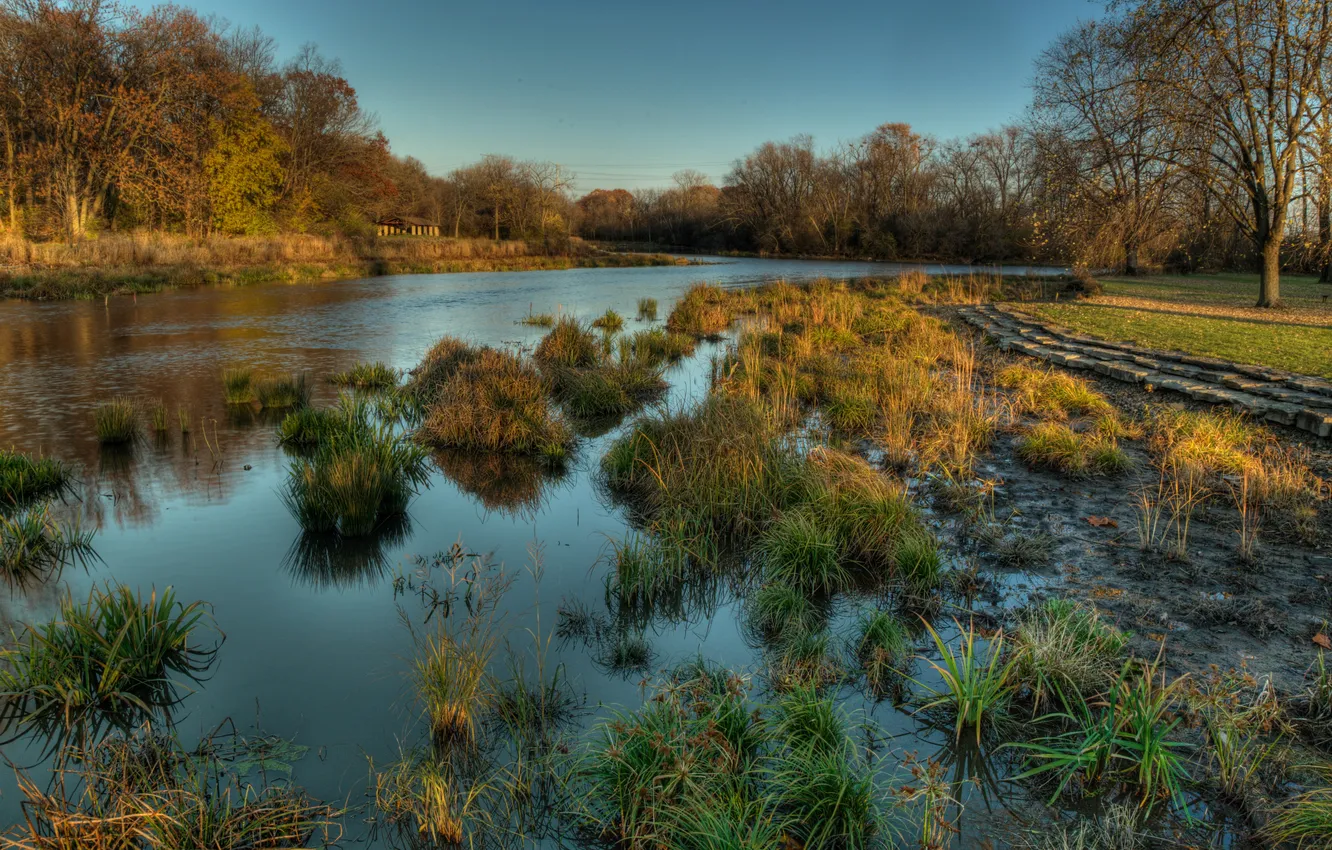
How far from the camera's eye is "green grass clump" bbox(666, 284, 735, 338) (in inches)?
715

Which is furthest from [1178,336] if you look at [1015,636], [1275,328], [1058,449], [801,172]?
[801,172]

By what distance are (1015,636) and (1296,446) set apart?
5.03m

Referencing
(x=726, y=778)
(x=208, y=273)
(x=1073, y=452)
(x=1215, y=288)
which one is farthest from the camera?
(x=208, y=273)

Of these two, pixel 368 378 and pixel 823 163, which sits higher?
pixel 823 163

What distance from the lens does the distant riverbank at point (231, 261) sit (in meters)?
22.9

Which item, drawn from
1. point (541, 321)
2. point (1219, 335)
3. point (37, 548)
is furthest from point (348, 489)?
point (1219, 335)

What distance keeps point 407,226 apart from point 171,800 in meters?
67.8

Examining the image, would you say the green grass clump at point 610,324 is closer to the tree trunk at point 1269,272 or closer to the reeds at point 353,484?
the reeds at point 353,484

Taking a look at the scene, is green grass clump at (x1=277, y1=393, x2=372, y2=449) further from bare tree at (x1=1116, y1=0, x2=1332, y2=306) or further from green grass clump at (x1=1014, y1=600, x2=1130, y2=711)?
bare tree at (x1=1116, y1=0, x2=1332, y2=306)

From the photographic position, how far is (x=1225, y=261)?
31.1 meters

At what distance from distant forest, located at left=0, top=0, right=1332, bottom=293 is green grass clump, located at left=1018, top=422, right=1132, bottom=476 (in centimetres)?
1096

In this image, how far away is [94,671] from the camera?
384 cm

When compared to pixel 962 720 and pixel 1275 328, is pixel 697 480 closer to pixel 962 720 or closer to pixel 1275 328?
pixel 962 720

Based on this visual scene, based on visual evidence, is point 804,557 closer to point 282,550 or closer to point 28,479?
point 282,550
